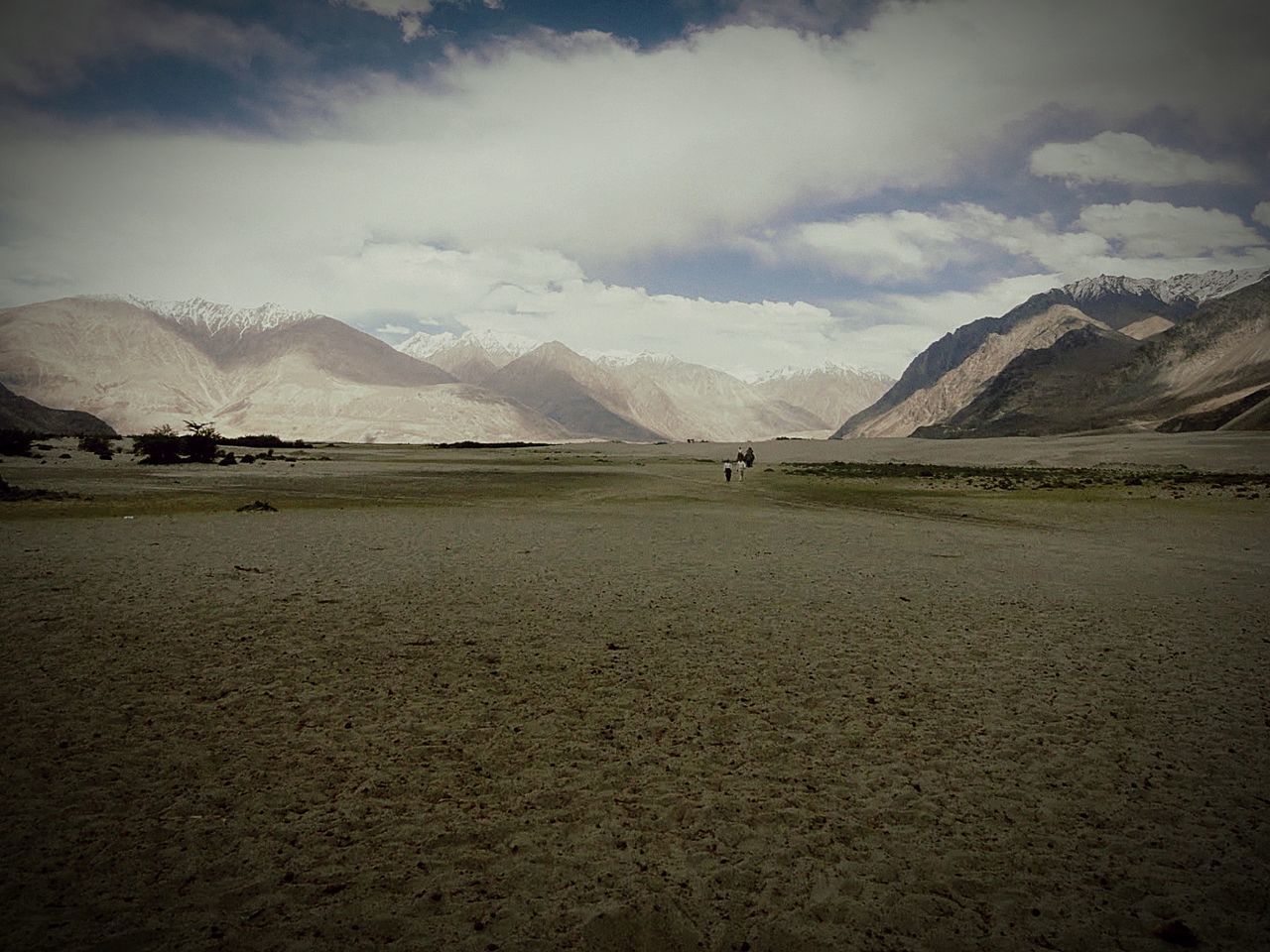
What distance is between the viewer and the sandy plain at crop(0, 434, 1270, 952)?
162 inches

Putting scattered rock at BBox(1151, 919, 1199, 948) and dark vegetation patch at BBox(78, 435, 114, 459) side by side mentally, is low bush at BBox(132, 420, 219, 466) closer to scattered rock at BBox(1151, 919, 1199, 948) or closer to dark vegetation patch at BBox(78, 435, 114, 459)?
dark vegetation patch at BBox(78, 435, 114, 459)

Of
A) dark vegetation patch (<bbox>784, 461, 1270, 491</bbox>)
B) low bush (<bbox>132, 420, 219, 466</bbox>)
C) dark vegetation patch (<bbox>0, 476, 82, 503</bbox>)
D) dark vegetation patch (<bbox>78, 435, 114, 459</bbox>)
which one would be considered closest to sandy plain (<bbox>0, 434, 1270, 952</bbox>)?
dark vegetation patch (<bbox>0, 476, 82, 503</bbox>)

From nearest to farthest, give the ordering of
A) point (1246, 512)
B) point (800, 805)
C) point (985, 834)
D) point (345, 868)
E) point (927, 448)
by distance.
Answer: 1. point (345, 868)
2. point (985, 834)
3. point (800, 805)
4. point (1246, 512)
5. point (927, 448)

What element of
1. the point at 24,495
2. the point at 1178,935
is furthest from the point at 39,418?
the point at 1178,935

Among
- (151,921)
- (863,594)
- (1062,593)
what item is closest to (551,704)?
(151,921)

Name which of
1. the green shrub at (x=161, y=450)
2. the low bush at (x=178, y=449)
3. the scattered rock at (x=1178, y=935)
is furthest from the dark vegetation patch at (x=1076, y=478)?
the green shrub at (x=161, y=450)

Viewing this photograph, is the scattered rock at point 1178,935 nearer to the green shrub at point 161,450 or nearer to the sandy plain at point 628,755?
the sandy plain at point 628,755

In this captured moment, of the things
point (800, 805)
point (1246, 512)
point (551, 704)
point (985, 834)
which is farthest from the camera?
point (1246, 512)

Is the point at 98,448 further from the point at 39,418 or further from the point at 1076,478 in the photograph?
the point at 39,418

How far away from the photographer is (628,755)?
236 inches

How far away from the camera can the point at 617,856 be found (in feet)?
15.1

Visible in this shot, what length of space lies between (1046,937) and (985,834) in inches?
36.6

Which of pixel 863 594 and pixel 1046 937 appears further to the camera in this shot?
pixel 863 594

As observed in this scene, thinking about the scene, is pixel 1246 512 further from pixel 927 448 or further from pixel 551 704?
pixel 927 448
